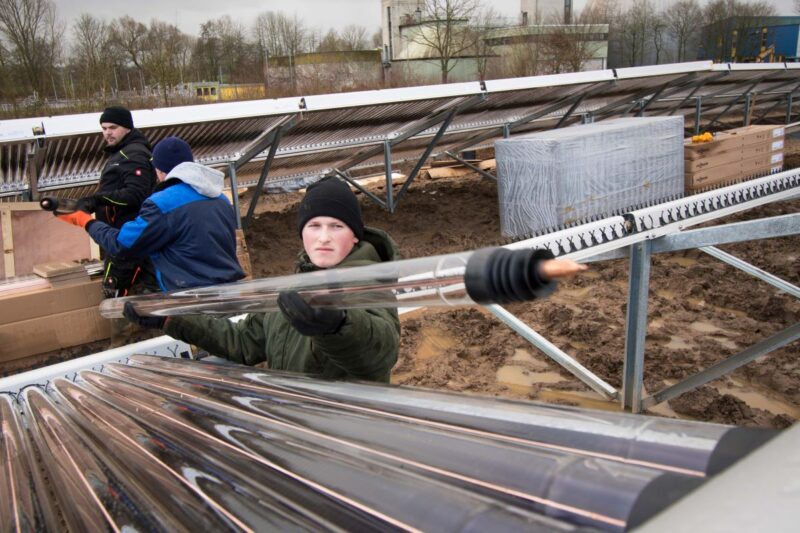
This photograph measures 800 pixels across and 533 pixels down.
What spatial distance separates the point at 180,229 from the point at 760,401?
339 centimetres

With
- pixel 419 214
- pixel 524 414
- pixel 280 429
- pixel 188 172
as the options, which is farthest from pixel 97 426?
pixel 419 214

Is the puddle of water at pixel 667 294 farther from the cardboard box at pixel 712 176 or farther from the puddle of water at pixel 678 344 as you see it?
the cardboard box at pixel 712 176

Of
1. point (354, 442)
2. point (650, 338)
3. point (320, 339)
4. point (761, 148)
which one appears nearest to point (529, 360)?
point (650, 338)

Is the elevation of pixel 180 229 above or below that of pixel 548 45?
below

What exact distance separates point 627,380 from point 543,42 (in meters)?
22.8

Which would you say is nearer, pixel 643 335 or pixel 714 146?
pixel 643 335

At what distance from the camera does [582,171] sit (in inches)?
244

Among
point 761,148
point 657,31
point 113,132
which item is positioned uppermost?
point 657,31

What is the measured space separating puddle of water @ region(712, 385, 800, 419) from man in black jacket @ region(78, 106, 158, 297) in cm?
345

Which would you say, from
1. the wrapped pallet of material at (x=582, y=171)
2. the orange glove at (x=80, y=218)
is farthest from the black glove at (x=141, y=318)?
the wrapped pallet of material at (x=582, y=171)

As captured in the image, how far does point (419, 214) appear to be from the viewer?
27.9 feet

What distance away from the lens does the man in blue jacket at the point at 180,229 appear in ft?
8.41

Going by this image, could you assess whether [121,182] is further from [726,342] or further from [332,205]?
[726,342]

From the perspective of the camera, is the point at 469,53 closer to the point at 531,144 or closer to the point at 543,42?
the point at 543,42
